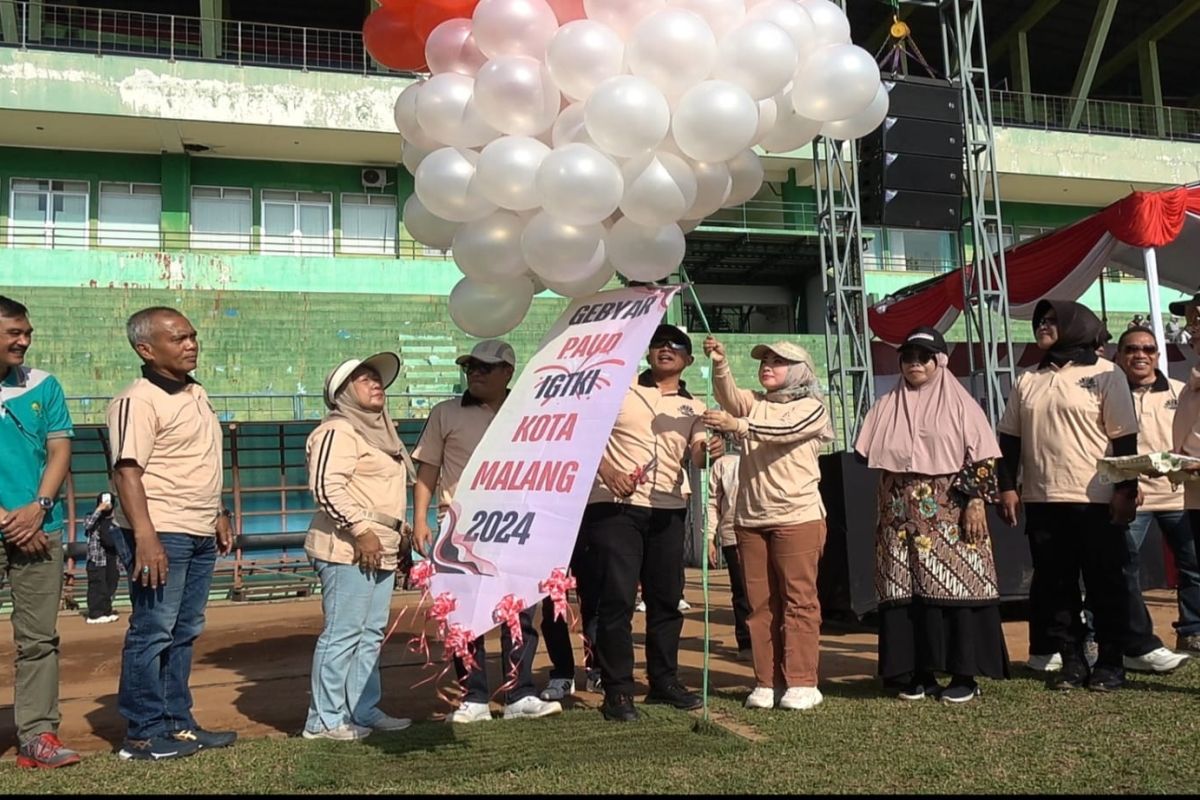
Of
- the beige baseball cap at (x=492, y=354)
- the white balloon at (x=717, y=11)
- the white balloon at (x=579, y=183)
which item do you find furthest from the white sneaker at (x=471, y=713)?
the white balloon at (x=717, y=11)

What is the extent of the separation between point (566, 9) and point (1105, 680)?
12.1 ft

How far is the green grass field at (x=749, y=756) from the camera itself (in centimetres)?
316

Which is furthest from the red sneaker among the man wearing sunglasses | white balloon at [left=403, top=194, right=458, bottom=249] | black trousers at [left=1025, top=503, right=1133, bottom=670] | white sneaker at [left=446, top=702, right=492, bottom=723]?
the man wearing sunglasses

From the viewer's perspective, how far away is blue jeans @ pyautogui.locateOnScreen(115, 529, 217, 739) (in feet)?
12.2

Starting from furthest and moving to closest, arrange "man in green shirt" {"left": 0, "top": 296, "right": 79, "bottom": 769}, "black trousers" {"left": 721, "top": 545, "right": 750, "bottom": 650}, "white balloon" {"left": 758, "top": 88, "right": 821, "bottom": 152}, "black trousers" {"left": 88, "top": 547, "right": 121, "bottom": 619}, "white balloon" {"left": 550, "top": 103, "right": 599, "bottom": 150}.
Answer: "black trousers" {"left": 88, "top": 547, "right": 121, "bottom": 619} → "black trousers" {"left": 721, "top": 545, "right": 750, "bottom": 650} → "white balloon" {"left": 758, "top": 88, "right": 821, "bottom": 152} → "man in green shirt" {"left": 0, "top": 296, "right": 79, "bottom": 769} → "white balloon" {"left": 550, "top": 103, "right": 599, "bottom": 150}

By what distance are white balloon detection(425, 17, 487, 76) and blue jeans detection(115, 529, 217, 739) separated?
211cm

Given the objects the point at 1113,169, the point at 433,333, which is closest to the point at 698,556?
the point at 433,333

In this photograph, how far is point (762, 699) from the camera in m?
4.30

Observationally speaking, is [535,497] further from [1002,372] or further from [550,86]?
[1002,372]

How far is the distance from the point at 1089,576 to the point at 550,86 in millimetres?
3230

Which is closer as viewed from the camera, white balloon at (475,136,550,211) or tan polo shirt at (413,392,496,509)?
white balloon at (475,136,550,211)

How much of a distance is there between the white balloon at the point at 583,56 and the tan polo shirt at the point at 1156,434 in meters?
3.84

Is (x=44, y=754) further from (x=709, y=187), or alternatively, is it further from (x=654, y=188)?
(x=709, y=187)

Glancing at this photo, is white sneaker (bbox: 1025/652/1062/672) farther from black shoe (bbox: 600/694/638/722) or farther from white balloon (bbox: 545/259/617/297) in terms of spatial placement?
white balloon (bbox: 545/259/617/297)
